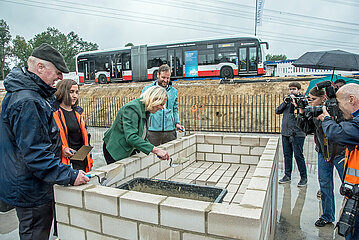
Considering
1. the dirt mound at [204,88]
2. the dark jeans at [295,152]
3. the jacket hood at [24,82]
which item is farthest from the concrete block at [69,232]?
the dirt mound at [204,88]

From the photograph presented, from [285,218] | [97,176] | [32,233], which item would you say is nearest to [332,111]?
[285,218]

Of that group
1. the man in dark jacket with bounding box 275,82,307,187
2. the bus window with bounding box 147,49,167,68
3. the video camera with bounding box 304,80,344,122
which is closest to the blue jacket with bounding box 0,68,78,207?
the video camera with bounding box 304,80,344,122

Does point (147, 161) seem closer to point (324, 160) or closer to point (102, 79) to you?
point (324, 160)

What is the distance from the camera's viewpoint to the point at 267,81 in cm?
1554

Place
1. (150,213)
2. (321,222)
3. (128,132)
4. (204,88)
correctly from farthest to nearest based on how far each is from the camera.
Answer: (204,88), (321,222), (128,132), (150,213)

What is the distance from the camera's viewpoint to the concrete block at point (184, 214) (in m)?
1.49

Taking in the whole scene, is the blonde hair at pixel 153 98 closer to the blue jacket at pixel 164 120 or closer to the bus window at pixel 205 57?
the blue jacket at pixel 164 120

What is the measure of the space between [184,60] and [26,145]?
622 inches

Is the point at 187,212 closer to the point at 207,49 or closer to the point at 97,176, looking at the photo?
the point at 97,176

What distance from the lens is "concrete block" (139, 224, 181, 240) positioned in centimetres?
157

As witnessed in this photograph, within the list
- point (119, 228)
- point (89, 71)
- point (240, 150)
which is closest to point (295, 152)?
point (240, 150)

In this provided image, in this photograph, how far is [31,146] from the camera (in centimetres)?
169

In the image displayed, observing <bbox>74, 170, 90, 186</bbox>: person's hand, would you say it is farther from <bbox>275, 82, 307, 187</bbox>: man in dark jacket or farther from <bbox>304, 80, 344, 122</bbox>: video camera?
<bbox>275, 82, 307, 187</bbox>: man in dark jacket

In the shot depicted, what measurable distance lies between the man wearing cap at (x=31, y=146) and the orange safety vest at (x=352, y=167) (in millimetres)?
2185
